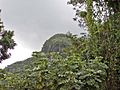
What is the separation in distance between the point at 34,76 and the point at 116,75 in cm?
199

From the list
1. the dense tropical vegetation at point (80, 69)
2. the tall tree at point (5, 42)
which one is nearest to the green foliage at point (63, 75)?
the dense tropical vegetation at point (80, 69)

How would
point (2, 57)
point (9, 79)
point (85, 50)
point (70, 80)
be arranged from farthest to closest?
point (2, 57), point (85, 50), point (9, 79), point (70, 80)

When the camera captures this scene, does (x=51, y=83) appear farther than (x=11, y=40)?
No

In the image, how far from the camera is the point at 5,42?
880 inches

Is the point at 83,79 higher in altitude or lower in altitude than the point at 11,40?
lower

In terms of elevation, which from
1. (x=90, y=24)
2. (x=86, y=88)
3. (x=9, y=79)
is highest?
(x=90, y=24)

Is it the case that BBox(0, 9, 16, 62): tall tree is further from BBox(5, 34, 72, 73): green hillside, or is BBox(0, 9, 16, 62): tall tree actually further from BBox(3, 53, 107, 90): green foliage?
BBox(3, 53, 107, 90): green foliage

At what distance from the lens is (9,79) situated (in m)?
8.03

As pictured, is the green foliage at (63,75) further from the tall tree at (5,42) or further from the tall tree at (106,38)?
the tall tree at (5,42)

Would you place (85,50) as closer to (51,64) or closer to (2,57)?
(51,64)

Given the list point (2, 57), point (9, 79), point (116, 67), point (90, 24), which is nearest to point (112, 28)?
point (90, 24)

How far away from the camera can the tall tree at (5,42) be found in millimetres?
22219

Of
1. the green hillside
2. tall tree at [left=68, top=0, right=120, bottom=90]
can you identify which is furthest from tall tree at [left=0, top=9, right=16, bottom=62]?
tall tree at [left=68, top=0, right=120, bottom=90]

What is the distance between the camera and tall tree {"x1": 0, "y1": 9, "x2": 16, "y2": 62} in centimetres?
2222
